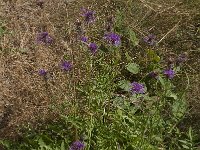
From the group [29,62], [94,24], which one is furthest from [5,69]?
[94,24]

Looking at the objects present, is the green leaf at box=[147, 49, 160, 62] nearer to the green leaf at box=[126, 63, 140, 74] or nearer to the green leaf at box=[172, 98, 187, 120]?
the green leaf at box=[126, 63, 140, 74]

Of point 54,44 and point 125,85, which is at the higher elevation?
point 54,44

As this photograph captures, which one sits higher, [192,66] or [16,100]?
[192,66]

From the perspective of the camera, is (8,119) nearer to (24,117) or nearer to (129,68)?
(24,117)

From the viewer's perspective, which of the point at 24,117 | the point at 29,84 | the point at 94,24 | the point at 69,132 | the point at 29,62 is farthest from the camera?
the point at 94,24

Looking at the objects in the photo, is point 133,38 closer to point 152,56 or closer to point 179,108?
point 152,56

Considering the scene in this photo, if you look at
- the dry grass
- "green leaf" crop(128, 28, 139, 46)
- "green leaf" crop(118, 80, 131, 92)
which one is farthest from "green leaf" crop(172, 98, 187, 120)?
"green leaf" crop(128, 28, 139, 46)

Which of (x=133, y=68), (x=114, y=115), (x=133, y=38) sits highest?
(x=133, y=38)

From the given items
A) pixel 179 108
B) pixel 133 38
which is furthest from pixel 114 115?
pixel 133 38
